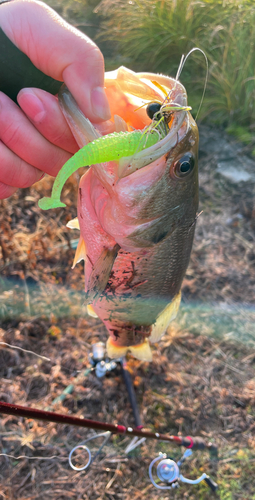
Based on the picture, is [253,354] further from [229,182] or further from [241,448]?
[229,182]

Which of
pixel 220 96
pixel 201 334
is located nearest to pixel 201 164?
pixel 220 96

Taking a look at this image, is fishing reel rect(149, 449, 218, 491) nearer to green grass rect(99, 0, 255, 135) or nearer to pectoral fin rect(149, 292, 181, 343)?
pectoral fin rect(149, 292, 181, 343)

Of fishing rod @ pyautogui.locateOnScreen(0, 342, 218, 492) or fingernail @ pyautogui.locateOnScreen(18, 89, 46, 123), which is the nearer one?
fingernail @ pyautogui.locateOnScreen(18, 89, 46, 123)

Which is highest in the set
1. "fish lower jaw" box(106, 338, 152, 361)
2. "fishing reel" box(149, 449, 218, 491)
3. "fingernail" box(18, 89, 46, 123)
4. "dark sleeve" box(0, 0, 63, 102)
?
"dark sleeve" box(0, 0, 63, 102)

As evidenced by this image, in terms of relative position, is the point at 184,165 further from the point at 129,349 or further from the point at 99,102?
the point at 129,349

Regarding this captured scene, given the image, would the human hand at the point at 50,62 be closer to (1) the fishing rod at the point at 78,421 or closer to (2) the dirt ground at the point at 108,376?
(1) the fishing rod at the point at 78,421

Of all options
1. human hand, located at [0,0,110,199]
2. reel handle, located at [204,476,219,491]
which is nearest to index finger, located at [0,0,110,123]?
human hand, located at [0,0,110,199]

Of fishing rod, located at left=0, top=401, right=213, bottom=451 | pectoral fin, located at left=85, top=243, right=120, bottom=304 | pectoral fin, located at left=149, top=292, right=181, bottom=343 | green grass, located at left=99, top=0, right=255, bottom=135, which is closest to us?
fishing rod, located at left=0, top=401, right=213, bottom=451
